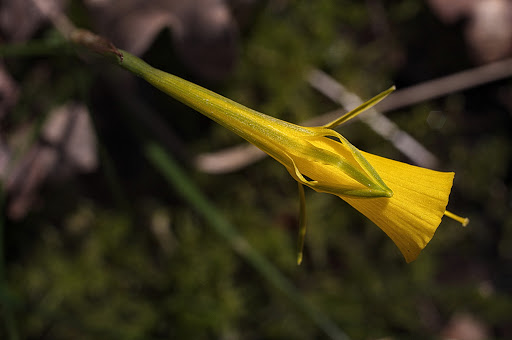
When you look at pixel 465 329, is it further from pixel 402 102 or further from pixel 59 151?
pixel 59 151

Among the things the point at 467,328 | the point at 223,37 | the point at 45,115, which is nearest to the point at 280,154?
the point at 223,37

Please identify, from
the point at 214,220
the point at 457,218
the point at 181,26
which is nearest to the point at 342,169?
the point at 457,218

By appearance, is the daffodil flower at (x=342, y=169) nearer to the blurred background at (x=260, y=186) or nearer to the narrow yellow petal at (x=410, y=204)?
the narrow yellow petal at (x=410, y=204)

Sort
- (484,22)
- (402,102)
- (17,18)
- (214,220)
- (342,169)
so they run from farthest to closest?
(402,102)
(484,22)
(17,18)
(214,220)
(342,169)

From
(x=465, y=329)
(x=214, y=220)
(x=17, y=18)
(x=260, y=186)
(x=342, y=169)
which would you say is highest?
(x=17, y=18)

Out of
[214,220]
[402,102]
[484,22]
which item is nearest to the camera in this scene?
[214,220]

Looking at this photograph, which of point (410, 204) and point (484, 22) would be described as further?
point (484, 22)

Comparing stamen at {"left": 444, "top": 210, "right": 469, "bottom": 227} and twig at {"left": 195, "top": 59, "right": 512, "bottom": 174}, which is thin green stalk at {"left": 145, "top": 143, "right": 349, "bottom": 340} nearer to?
twig at {"left": 195, "top": 59, "right": 512, "bottom": 174}

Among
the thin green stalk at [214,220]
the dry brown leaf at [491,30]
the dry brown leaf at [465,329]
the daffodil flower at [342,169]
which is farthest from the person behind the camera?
the dry brown leaf at [465,329]

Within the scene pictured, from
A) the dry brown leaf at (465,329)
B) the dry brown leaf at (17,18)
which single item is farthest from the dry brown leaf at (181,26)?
the dry brown leaf at (465,329)
